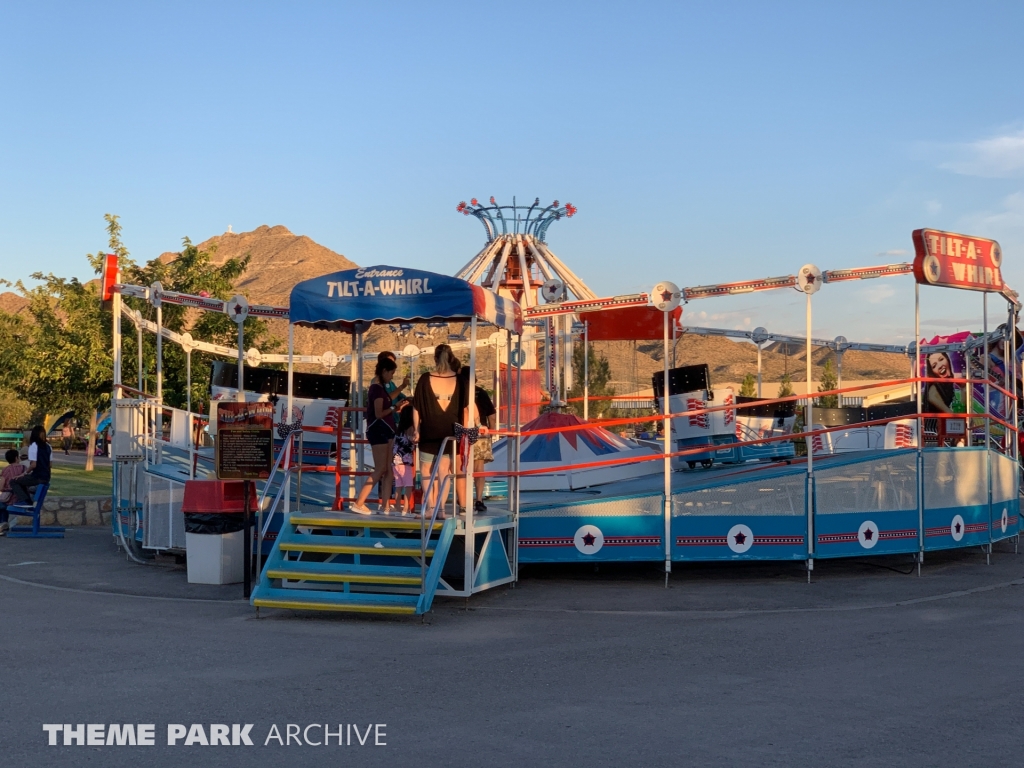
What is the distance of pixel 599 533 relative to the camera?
506 inches

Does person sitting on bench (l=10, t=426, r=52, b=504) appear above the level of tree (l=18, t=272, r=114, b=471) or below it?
below

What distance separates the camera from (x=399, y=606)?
1020 centimetres

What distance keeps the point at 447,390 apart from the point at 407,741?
6.11 metres

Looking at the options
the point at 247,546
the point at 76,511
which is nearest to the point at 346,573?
the point at 247,546

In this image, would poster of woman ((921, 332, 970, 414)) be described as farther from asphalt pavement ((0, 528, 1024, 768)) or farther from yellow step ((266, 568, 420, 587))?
yellow step ((266, 568, 420, 587))

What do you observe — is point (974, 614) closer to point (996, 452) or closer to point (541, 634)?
point (541, 634)

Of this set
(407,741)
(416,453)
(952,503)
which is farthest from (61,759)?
(952,503)

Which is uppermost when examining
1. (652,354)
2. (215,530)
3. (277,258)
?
(277,258)

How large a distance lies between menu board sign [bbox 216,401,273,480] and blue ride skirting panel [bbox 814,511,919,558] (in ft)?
Result: 20.3

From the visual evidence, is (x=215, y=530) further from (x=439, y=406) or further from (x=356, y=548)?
(x=439, y=406)

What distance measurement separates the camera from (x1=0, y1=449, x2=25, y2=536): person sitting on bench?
61.1ft

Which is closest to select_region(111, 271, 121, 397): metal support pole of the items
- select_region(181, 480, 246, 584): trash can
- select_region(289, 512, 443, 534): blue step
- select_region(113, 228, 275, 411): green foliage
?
select_region(181, 480, 246, 584): trash can

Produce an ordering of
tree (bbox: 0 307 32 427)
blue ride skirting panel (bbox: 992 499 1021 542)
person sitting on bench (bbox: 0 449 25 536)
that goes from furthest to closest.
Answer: tree (bbox: 0 307 32 427) → person sitting on bench (bbox: 0 449 25 536) → blue ride skirting panel (bbox: 992 499 1021 542)

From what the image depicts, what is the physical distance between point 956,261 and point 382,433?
7.21 meters
